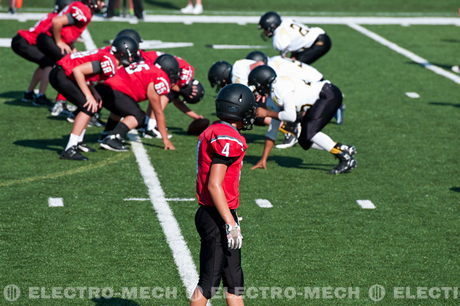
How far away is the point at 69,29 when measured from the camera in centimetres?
1259

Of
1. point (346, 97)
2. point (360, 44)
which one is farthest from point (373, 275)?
point (360, 44)

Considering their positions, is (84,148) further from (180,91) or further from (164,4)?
(164,4)

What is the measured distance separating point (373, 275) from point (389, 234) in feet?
3.51

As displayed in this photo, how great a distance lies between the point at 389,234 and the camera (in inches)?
326

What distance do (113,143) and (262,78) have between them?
2.19 metres

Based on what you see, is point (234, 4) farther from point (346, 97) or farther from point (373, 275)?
point (373, 275)

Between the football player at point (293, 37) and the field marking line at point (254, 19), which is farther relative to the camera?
the field marking line at point (254, 19)

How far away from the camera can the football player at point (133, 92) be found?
10820 mm

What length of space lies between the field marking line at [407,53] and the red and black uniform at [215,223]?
10620 mm

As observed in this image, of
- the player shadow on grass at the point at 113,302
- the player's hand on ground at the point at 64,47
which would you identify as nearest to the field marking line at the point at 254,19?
the player's hand on ground at the point at 64,47

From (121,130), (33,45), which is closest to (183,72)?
(121,130)

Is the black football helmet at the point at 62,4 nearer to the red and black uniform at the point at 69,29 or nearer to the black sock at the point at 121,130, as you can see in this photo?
the red and black uniform at the point at 69,29

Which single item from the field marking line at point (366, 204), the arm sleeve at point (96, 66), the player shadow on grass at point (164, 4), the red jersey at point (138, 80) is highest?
the arm sleeve at point (96, 66)

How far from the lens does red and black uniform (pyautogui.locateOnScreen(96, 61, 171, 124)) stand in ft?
35.8
